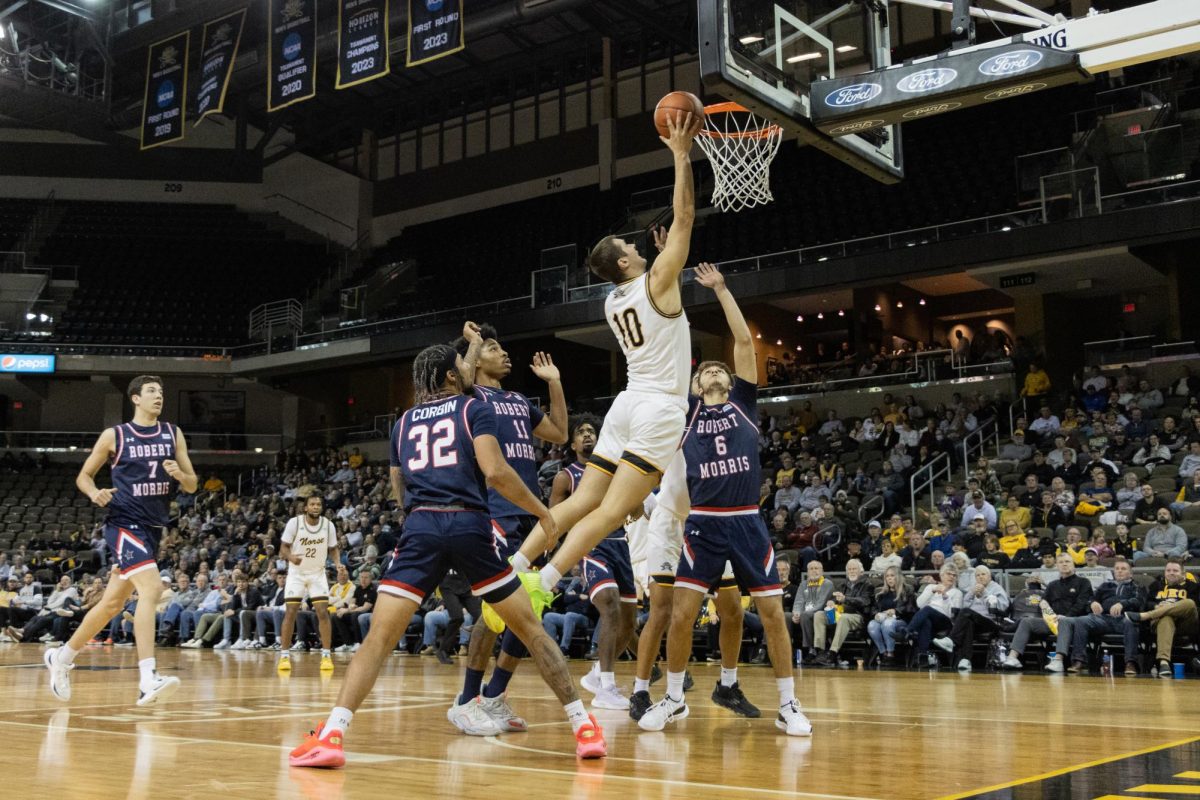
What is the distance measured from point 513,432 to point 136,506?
9.52 ft

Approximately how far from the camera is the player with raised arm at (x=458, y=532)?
465 centimetres

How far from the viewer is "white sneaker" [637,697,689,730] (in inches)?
229

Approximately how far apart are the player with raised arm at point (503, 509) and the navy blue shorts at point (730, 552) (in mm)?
980

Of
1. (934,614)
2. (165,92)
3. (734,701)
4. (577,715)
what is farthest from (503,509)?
(165,92)

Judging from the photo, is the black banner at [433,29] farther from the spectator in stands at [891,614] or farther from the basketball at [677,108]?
the basketball at [677,108]

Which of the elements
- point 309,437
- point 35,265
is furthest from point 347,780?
point 35,265

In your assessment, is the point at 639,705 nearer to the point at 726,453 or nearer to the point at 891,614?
the point at 726,453

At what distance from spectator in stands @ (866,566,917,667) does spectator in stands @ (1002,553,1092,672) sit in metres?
1.21

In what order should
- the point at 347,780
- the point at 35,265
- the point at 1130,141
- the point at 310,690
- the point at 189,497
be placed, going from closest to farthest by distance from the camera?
the point at 347,780 → the point at 310,690 → the point at 1130,141 → the point at 189,497 → the point at 35,265

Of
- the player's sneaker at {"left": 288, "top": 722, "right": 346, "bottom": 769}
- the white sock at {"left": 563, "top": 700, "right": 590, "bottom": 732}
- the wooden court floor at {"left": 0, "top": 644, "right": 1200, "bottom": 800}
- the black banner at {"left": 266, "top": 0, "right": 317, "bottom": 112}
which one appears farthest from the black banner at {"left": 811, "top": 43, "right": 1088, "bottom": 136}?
the black banner at {"left": 266, "top": 0, "right": 317, "bottom": 112}

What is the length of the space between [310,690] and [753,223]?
56.5 ft

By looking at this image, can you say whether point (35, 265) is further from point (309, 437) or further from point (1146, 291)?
point (1146, 291)

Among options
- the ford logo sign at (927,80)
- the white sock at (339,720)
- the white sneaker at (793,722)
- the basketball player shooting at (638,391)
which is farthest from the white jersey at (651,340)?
the ford logo sign at (927,80)

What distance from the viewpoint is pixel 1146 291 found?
23656mm
